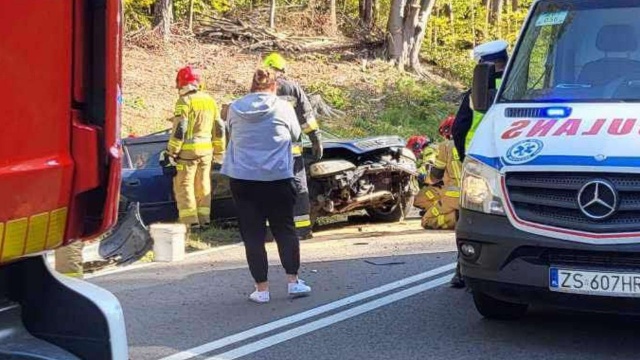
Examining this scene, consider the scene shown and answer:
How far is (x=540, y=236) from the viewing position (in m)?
5.38

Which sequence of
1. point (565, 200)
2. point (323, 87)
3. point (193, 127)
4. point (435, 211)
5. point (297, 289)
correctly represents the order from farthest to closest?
point (323, 87) < point (435, 211) < point (193, 127) < point (297, 289) < point (565, 200)

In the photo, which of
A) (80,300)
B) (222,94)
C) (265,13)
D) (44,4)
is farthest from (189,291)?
(265,13)

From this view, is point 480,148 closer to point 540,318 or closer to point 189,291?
point 540,318

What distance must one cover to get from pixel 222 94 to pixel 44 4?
17323mm

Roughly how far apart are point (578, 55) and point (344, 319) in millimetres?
2379

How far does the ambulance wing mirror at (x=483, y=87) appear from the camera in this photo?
6.46 m

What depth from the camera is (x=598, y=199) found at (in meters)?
5.26

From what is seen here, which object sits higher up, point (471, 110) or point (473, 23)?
point (473, 23)

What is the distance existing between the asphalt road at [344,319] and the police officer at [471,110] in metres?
1.18

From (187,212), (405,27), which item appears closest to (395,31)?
(405,27)

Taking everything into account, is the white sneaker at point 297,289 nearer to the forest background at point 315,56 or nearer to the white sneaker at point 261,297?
the white sneaker at point 261,297

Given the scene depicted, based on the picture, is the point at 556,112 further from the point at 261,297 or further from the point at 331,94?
the point at 331,94

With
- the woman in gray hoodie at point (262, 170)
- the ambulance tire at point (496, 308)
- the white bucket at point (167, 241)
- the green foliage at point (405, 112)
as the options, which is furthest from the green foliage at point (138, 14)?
the ambulance tire at point (496, 308)

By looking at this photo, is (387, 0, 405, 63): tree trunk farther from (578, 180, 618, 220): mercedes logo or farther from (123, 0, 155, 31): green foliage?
(578, 180, 618, 220): mercedes logo
